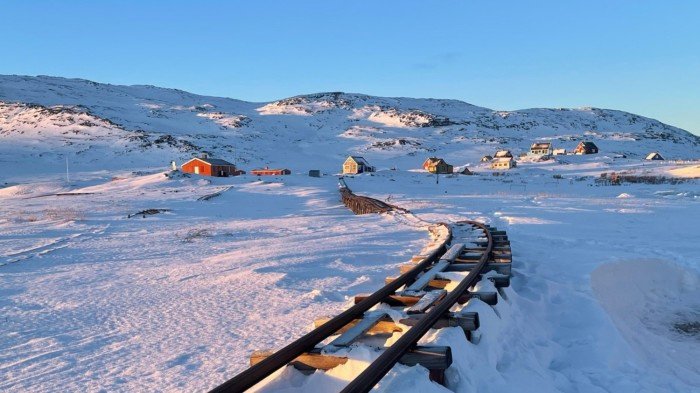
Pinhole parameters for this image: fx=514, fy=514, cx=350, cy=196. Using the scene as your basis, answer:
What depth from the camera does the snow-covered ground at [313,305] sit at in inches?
190

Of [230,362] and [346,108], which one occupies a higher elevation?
[346,108]

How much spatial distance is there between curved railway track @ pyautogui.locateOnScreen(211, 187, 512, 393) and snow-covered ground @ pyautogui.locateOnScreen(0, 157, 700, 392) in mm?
165

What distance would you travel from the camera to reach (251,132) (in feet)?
436

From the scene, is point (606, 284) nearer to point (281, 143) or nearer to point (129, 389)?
point (129, 389)

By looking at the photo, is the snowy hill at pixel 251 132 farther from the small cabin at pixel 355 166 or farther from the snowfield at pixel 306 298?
the snowfield at pixel 306 298

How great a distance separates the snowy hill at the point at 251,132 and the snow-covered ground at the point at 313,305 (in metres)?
72.0

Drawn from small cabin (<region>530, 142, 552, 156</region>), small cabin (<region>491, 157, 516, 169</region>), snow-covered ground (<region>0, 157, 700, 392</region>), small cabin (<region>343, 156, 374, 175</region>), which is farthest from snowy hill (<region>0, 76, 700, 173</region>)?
snow-covered ground (<region>0, 157, 700, 392</region>)

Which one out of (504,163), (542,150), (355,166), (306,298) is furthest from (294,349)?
(542,150)

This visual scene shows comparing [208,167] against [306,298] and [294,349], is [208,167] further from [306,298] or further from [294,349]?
[294,349]

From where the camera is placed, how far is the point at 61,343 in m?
6.05

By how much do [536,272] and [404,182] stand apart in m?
50.3

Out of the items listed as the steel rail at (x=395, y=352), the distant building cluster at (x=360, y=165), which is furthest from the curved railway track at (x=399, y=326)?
the distant building cluster at (x=360, y=165)

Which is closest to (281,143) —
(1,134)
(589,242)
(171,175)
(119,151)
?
(119,151)

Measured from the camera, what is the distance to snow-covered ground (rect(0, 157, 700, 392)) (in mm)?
4832
